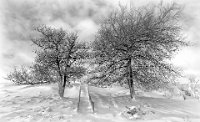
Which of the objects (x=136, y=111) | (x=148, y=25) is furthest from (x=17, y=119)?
(x=148, y=25)

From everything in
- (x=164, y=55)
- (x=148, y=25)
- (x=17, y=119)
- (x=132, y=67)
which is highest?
Result: (x=148, y=25)

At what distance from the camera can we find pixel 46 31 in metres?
16.5

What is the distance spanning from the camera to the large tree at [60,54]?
1581cm

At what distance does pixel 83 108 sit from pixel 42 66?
6.17 metres

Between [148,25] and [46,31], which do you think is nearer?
[148,25]

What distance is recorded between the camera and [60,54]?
16031 mm

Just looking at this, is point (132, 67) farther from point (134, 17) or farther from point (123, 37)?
point (134, 17)

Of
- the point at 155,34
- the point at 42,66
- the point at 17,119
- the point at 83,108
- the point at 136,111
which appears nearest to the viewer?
the point at 17,119

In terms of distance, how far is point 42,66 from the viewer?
51.2 ft

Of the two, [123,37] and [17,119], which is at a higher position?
[123,37]

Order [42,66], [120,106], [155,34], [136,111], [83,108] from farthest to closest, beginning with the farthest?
1. [42,66]
2. [155,34]
3. [120,106]
4. [83,108]
5. [136,111]

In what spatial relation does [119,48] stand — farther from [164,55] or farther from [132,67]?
[164,55]

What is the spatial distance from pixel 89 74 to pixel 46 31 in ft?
19.6

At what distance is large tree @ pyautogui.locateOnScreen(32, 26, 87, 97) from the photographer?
15.8 meters
